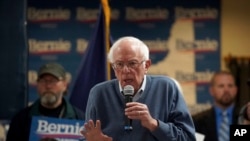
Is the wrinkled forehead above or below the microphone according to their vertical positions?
above

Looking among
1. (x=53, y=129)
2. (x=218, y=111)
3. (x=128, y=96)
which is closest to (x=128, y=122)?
(x=128, y=96)

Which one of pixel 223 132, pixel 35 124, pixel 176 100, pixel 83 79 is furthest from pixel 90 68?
pixel 176 100

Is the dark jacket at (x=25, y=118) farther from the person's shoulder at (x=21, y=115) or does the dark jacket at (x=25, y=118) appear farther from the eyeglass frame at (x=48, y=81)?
the eyeglass frame at (x=48, y=81)

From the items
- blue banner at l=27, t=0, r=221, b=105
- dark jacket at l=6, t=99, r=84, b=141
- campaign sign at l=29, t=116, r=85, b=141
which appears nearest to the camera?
campaign sign at l=29, t=116, r=85, b=141

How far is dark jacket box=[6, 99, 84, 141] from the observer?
4.20 meters

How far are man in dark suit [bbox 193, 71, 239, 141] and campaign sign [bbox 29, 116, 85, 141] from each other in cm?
105

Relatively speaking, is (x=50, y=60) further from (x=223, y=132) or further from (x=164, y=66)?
(x=223, y=132)

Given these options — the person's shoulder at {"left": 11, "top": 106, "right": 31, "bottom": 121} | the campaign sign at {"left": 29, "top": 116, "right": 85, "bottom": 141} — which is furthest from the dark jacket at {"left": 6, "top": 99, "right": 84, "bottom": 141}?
the campaign sign at {"left": 29, "top": 116, "right": 85, "bottom": 141}

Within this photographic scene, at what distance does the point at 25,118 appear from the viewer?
14.0ft

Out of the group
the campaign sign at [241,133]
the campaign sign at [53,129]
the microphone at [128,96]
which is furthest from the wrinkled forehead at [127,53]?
the campaign sign at [53,129]

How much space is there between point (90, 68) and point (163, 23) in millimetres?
2225

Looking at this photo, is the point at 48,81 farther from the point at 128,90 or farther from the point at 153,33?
the point at 153,33

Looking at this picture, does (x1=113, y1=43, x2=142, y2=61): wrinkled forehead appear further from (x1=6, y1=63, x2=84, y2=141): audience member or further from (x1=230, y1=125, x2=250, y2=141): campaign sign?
(x1=6, y1=63, x2=84, y2=141): audience member

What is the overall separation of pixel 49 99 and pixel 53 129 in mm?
410
